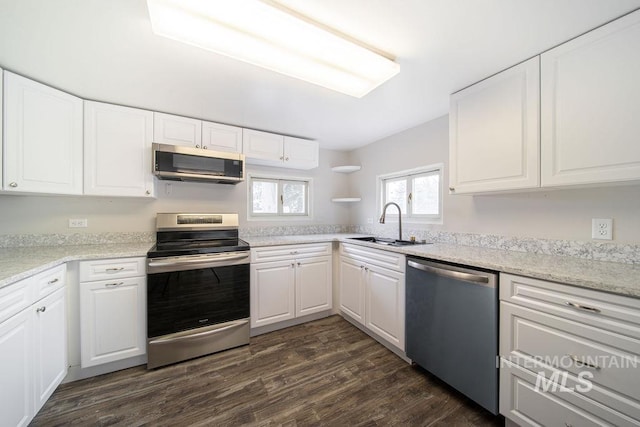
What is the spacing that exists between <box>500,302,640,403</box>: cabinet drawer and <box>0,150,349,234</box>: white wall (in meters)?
2.50

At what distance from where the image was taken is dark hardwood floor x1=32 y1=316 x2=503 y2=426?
1.43m

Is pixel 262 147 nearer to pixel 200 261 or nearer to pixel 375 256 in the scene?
pixel 200 261

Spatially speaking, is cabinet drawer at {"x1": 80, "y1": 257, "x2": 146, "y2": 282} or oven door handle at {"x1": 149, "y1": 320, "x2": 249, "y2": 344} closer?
cabinet drawer at {"x1": 80, "y1": 257, "x2": 146, "y2": 282}

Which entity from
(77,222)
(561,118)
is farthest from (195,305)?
(561,118)

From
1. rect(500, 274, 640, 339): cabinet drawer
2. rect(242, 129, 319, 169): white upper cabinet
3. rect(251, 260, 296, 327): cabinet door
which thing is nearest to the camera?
rect(500, 274, 640, 339): cabinet drawer

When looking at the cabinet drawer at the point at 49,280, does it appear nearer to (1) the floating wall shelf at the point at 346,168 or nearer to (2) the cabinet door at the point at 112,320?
(2) the cabinet door at the point at 112,320

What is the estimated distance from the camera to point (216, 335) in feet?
A: 6.80

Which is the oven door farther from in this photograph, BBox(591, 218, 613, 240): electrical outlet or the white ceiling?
BBox(591, 218, 613, 240): electrical outlet

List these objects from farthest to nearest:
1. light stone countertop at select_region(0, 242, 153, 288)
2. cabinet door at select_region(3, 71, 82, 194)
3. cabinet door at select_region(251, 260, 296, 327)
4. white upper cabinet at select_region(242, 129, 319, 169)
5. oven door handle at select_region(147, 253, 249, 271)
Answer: white upper cabinet at select_region(242, 129, 319, 169), cabinet door at select_region(251, 260, 296, 327), oven door handle at select_region(147, 253, 249, 271), cabinet door at select_region(3, 71, 82, 194), light stone countertop at select_region(0, 242, 153, 288)

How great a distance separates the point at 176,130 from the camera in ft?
7.51

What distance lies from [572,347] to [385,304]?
121 centimetres

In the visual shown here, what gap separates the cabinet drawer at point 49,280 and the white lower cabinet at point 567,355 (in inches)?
107

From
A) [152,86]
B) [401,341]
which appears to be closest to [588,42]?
[401,341]

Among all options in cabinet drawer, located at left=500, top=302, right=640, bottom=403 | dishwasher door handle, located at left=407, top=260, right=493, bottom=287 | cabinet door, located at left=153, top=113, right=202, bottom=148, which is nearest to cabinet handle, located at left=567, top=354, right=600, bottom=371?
cabinet drawer, located at left=500, top=302, right=640, bottom=403
